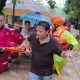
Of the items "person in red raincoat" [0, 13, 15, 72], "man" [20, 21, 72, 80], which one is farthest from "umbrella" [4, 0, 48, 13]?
"man" [20, 21, 72, 80]

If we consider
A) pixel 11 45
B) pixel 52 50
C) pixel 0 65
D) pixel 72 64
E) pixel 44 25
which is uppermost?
pixel 44 25

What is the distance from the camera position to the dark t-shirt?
16.1 feet

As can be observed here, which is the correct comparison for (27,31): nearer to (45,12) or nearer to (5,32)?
(5,32)

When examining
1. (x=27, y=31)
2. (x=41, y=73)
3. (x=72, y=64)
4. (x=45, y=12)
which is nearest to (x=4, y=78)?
(x=27, y=31)

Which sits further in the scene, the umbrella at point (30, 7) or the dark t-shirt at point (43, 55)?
the umbrella at point (30, 7)

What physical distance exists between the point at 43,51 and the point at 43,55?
0.06m

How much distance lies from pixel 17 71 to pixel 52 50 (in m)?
4.50

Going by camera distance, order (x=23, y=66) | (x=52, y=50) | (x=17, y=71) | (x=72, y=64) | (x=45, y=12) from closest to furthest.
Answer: (x=52, y=50), (x=17, y=71), (x=23, y=66), (x=72, y=64), (x=45, y=12)

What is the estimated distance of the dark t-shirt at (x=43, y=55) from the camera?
4.90 m

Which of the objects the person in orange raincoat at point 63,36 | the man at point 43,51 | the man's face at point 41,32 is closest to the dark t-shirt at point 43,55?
the man at point 43,51

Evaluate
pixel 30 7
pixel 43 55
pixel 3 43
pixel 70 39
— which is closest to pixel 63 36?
pixel 70 39

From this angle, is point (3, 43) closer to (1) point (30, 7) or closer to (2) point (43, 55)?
(2) point (43, 55)

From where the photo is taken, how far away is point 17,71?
9.24m

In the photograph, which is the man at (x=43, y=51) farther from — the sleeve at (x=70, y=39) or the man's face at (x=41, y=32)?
the sleeve at (x=70, y=39)
